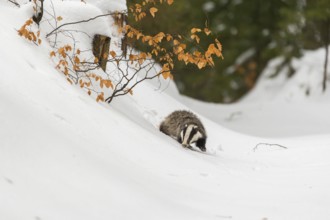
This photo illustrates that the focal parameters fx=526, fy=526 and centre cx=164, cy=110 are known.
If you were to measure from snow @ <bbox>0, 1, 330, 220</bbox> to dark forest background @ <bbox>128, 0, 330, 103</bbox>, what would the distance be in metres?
12.7

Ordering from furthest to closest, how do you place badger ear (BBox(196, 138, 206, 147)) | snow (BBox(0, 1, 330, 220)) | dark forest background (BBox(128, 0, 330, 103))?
dark forest background (BBox(128, 0, 330, 103)) → badger ear (BBox(196, 138, 206, 147)) → snow (BBox(0, 1, 330, 220))

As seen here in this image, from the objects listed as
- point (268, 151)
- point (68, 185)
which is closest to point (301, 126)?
point (268, 151)

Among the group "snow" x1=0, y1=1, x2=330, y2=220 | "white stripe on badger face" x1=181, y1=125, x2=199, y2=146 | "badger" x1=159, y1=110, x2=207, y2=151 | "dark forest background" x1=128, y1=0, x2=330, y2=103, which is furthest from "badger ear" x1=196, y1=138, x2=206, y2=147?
"dark forest background" x1=128, y1=0, x2=330, y2=103

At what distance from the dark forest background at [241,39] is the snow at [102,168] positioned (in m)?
12.7

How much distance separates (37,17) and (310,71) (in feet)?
42.8

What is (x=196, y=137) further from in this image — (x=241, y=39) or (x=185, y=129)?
(x=241, y=39)

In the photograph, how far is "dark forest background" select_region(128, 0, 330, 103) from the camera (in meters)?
20.5

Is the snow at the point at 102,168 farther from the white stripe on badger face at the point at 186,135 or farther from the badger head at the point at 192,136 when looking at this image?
the white stripe on badger face at the point at 186,135

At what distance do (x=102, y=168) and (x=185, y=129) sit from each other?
4.02 m

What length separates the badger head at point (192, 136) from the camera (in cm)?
811

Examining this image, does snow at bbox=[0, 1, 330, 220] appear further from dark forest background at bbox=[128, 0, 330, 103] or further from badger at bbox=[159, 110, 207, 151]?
dark forest background at bbox=[128, 0, 330, 103]

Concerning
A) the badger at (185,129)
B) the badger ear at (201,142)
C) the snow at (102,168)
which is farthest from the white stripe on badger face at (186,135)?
the snow at (102,168)

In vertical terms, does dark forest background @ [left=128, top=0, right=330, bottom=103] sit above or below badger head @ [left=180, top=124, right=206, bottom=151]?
above

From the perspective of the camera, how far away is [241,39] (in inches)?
1024
